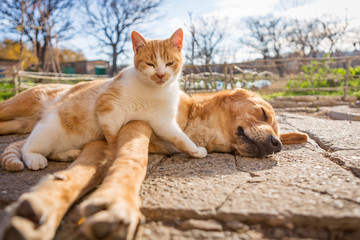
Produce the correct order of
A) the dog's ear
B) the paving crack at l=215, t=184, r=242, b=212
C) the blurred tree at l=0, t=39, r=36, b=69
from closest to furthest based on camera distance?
the paving crack at l=215, t=184, r=242, b=212
the dog's ear
the blurred tree at l=0, t=39, r=36, b=69

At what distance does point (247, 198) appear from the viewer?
1.18 meters

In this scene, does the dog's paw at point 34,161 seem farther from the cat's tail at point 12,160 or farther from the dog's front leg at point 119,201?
the dog's front leg at point 119,201

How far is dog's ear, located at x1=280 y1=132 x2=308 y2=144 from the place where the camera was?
2.49 metres

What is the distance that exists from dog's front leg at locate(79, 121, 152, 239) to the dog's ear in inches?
64.4

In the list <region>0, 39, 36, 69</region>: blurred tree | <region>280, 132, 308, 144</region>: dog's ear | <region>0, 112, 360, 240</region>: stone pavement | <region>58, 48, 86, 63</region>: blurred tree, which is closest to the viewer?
<region>0, 112, 360, 240</region>: stone pavement

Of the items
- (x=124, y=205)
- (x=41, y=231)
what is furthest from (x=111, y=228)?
(x=41, y=231)

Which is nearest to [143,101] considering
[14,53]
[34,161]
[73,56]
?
[34,161]

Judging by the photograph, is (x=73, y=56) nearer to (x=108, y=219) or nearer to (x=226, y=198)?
(x=226, y=198)

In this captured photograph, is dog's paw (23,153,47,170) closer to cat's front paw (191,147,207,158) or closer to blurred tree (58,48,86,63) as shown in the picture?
cat's front paw (191,147,207,158)

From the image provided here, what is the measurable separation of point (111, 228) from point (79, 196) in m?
0.50

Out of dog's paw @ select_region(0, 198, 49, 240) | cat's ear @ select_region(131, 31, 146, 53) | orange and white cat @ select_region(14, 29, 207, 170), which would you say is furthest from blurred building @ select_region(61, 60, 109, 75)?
dog's paw @ select_region(0, 198, 49, 240)

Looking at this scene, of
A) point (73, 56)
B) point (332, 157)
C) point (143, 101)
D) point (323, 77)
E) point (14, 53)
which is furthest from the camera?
point (73, 56)

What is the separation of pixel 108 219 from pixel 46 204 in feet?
0.96

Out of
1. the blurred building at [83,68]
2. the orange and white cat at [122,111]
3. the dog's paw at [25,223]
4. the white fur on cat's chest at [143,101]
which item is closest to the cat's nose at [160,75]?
the orange and white cat at [122,111]
